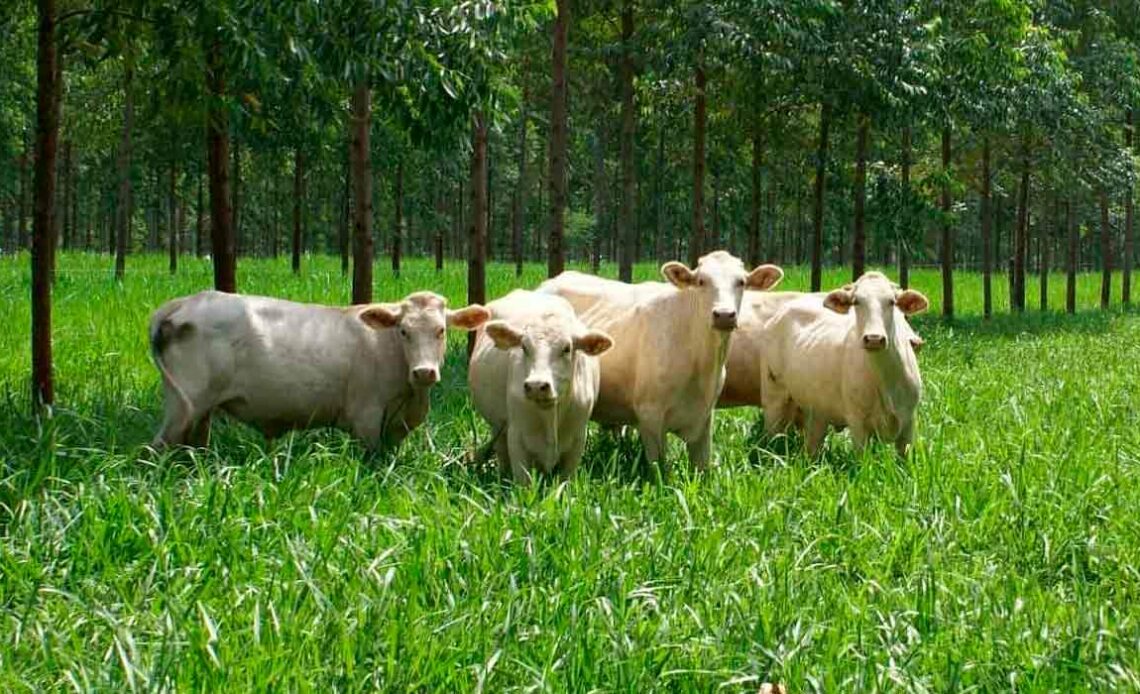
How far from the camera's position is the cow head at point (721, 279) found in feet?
22.8

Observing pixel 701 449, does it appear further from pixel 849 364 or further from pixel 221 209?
pixel 221 209

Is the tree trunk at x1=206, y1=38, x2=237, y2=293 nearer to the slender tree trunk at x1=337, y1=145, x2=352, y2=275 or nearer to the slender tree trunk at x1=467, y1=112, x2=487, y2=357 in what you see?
the slender tree trunk at x1=467, y1=112, x2=487, y2=357

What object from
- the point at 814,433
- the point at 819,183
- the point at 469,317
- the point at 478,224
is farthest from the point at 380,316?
the point at 819,183

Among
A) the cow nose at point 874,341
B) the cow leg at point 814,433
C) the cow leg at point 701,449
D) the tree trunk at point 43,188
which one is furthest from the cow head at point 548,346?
the tree trunk at point 43,188

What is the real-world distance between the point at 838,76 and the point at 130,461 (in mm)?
12236

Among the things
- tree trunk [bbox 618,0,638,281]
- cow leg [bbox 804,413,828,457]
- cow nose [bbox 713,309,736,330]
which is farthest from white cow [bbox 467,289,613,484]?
tree trunk [bbox 618,0,638,281]

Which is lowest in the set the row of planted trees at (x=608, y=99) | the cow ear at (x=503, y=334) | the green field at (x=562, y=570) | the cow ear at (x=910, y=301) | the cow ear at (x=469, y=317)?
the green field at (x=562, y=570)

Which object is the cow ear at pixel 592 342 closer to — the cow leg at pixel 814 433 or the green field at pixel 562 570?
the green field at pixel 562 570

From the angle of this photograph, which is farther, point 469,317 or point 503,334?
point 469,317

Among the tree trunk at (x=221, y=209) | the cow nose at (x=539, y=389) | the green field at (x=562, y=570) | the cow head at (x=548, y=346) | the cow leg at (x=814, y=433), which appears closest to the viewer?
the green field at (x=562, y=570)

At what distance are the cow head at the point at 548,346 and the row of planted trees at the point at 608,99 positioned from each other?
171 cm

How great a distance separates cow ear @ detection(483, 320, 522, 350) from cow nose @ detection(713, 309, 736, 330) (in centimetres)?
108

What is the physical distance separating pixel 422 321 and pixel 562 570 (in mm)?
2485

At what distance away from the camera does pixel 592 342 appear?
659 centimetres
